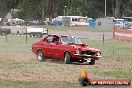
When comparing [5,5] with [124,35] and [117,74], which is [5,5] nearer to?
[124,35]

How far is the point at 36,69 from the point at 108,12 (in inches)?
4472

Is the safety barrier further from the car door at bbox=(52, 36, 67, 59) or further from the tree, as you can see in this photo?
the tree

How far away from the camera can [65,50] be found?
2172cm

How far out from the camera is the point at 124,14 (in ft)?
445

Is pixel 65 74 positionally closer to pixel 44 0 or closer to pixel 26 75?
pixel 26 75

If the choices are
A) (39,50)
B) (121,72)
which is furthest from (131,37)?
(121,72)

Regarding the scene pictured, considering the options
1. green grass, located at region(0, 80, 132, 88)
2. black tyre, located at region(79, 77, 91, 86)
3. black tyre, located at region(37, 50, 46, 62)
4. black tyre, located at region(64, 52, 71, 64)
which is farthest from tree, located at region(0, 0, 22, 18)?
black tyre, located at region(79, 77, 91, 86)

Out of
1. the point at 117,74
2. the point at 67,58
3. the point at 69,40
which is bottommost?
the point at 117,74

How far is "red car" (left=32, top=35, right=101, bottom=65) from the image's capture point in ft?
70.0

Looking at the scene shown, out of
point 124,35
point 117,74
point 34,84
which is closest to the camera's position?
point 34,84

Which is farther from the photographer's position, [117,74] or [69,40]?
[69,40]

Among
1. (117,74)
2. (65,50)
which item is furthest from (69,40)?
(117,74)

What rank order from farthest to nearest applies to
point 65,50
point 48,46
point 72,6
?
point 72,6 < point 48,46 < point 65,50

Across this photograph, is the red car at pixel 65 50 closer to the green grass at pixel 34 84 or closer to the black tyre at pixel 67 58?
the black tyre at pixel 67 58
